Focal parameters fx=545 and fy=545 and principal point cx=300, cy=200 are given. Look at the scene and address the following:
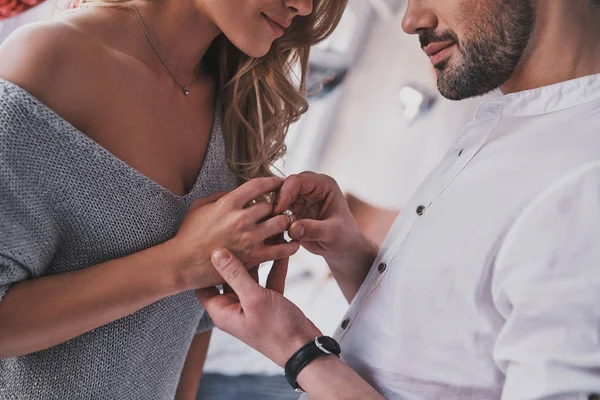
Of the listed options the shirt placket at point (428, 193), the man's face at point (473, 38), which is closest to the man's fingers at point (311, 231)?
the shirt placket at point (428, 193)

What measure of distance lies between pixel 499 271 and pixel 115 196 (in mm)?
650

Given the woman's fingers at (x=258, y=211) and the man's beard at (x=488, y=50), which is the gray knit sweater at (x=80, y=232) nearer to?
the woman's fingers at (x=258, y=211)

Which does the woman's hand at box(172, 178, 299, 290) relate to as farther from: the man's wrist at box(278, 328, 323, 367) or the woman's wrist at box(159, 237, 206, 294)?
the man's wrist at box(278, 328, 323, 367)

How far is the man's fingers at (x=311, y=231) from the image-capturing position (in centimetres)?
104

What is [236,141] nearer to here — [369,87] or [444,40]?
[444,40]

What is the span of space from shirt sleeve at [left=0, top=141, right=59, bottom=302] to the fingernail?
269 mm

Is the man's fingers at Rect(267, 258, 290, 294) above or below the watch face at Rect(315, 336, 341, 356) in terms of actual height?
above

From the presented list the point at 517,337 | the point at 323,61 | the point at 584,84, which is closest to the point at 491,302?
the point at 517,337

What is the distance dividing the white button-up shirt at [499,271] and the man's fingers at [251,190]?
281 mm

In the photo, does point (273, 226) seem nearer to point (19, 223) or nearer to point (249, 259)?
point (249, 259)

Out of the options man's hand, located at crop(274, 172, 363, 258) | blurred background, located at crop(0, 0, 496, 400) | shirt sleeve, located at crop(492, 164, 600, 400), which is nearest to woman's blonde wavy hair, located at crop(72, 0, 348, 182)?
man's hand, located at crop(274, 172, 363, 258)

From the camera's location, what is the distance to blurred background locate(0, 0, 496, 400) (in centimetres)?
184

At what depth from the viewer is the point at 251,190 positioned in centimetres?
97

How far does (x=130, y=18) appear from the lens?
1096 millimetres
